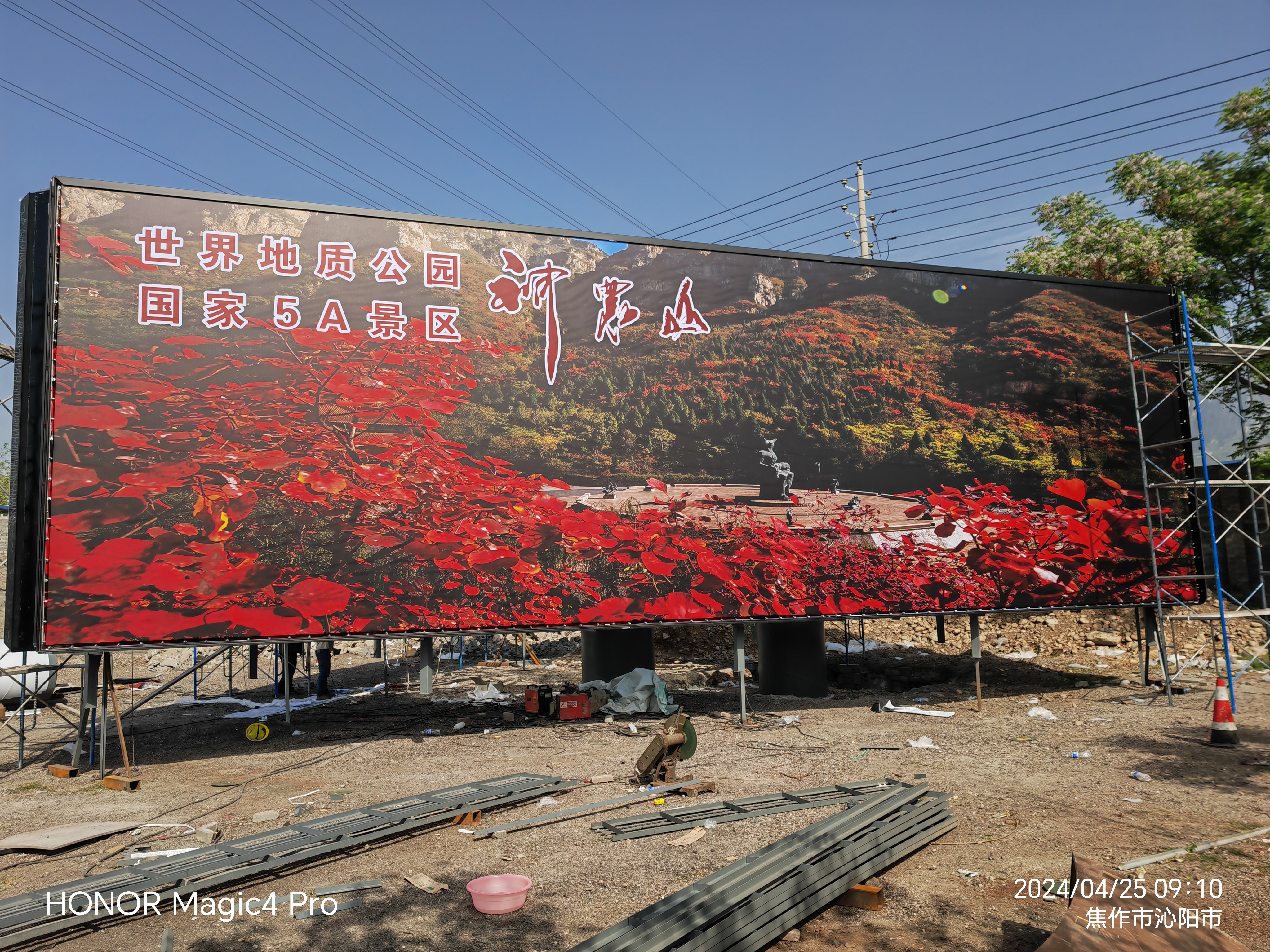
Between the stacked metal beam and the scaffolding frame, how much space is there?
9.58 metres

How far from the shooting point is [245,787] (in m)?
9.77

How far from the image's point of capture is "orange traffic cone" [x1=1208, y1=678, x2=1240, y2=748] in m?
10.2

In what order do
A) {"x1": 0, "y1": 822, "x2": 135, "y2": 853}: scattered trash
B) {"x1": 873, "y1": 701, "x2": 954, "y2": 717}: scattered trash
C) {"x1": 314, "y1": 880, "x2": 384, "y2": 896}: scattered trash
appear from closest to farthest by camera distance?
1. {"x1": 314, "y1": 880, "x2": 384, "y2": 896}: scattered trash
2. {"x1": 0, "y1": 822, "x2": 135, "y2": 853}: scattered trash
3. {"x1": 873, "y1": 701, "x2": 954, "y2": 717}: scattered trash

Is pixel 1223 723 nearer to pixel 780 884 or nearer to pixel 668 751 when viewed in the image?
pixel 668 751

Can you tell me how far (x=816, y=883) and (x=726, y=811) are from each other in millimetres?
2412

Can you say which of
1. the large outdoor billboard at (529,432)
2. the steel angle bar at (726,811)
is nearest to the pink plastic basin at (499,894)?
the steel angle bar at (726,811)

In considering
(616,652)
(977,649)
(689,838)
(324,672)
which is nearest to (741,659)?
(616,652)

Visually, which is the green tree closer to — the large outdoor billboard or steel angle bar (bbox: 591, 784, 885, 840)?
the large outdoor billboard

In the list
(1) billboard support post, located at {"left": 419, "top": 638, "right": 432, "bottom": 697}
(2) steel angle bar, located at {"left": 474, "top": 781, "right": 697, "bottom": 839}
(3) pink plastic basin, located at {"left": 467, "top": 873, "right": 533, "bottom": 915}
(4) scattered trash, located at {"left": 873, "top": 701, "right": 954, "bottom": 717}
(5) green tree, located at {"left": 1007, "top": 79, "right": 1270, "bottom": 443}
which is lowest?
(4) scattered trash, located at {"left": 873, "top": 701, "right": 954, "bottom": 717}

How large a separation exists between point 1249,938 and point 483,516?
33.4ft

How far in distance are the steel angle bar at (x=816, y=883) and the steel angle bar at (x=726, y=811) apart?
2.96 ft

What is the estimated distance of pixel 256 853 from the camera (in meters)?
6.54

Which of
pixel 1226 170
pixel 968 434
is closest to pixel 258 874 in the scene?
pixel 968 434

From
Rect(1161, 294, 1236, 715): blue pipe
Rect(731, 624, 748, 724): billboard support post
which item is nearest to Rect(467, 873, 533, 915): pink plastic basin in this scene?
Rect(731, 624, 748, 724): billboard support post
